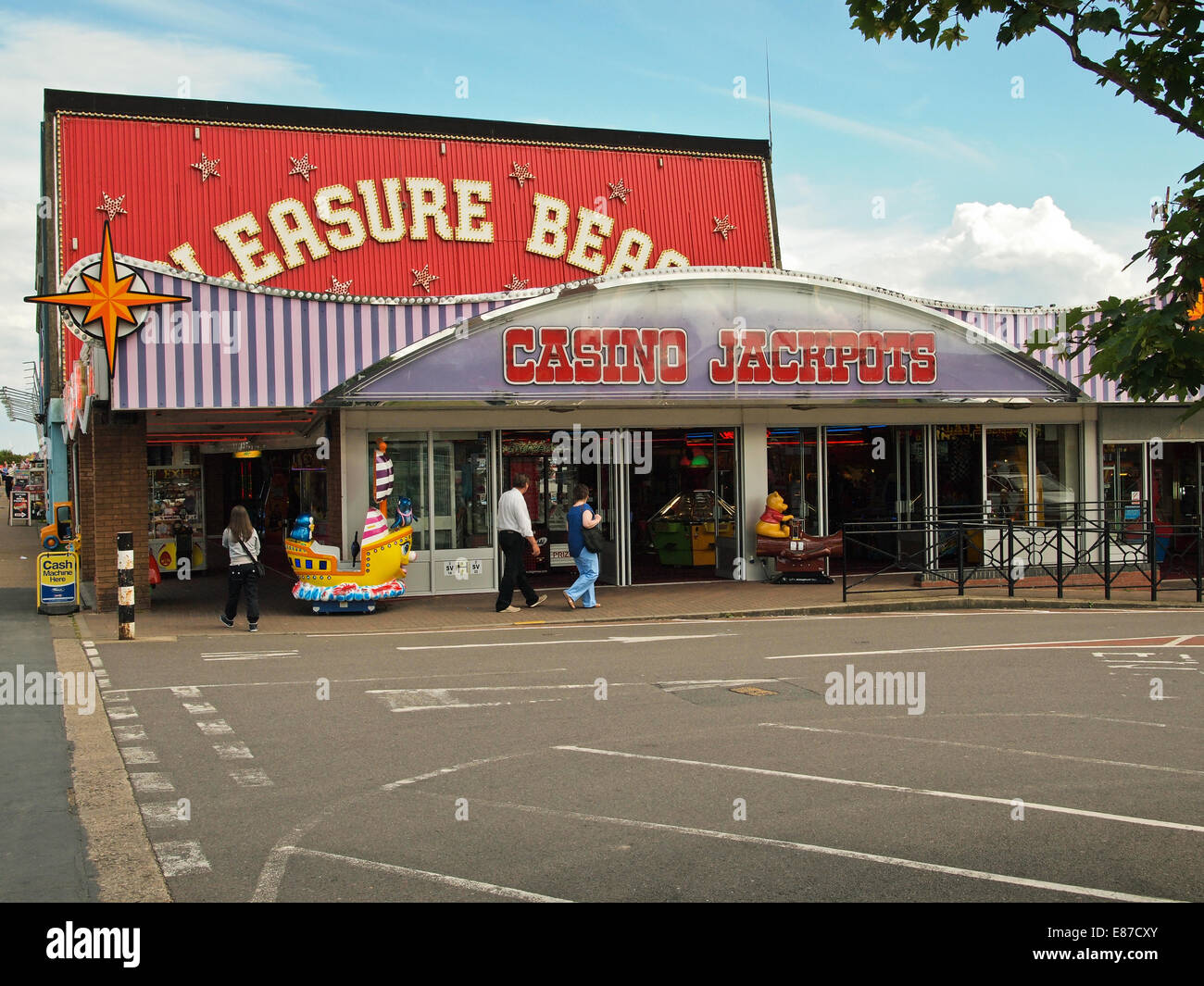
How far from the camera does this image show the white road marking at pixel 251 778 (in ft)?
24.3

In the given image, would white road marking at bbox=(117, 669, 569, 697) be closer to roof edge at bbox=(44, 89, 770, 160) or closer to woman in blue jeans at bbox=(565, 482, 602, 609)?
woman in blue jeans at bbox=(565, 482, 602, 609)

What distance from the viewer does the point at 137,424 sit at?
55.5 feet

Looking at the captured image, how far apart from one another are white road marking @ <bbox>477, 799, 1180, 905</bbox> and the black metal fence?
35.9 feet

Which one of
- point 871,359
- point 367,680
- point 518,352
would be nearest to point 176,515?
point 518,352

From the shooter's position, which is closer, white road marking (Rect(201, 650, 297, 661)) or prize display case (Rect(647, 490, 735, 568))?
white road marking (Rect(201, 650, 297, 661))

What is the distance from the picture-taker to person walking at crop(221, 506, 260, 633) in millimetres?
14602

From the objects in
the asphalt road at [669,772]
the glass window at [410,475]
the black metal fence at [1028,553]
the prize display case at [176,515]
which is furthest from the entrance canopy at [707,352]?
the prize display case at [176,515]

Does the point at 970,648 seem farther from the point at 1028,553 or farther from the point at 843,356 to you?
the point at 1028,553

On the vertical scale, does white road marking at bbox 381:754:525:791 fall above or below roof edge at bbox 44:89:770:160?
below

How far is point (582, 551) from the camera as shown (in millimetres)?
16562

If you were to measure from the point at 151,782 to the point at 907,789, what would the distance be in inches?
185

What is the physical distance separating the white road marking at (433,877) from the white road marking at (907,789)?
8.29 ft

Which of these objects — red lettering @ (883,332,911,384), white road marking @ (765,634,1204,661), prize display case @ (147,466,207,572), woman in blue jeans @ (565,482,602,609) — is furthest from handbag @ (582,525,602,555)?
prize display case @ (147,466,207,572)
